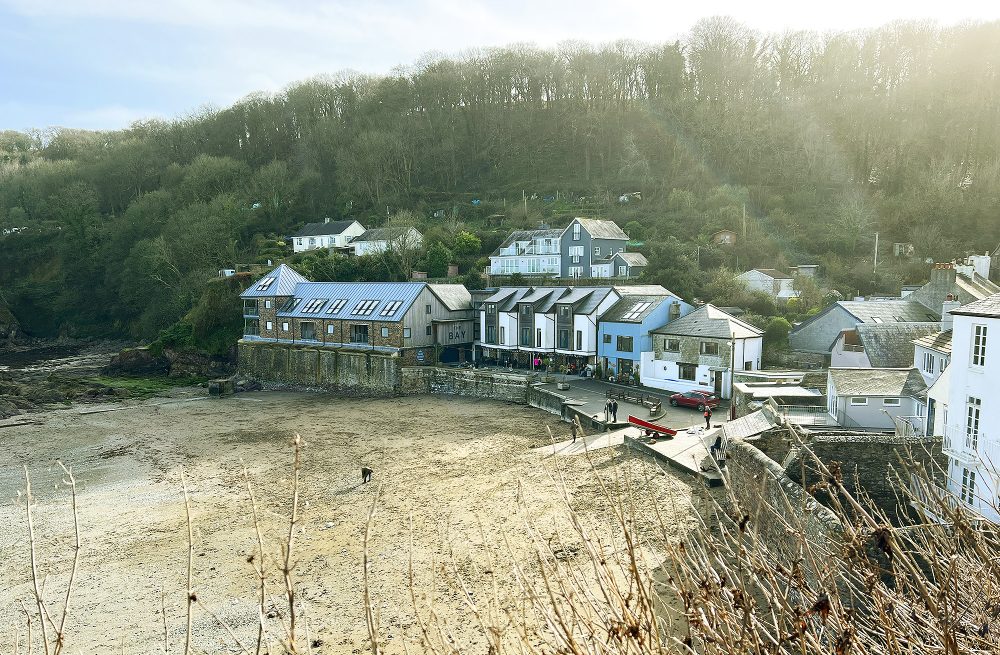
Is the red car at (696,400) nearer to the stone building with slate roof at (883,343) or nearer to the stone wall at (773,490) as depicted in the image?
the stone building with slate roof at (883,343)

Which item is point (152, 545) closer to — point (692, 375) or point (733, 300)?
point (692, 375)

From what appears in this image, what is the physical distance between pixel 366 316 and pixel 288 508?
71.2 feet

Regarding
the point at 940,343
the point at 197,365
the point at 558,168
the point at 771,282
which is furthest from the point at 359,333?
the point at 558,168

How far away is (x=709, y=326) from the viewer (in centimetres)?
3102

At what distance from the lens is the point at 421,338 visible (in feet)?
131

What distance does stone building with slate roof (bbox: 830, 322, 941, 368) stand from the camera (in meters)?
26.4

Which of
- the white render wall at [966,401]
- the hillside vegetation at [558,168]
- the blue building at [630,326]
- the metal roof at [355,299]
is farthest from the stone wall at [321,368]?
the white render wall at [966,401]

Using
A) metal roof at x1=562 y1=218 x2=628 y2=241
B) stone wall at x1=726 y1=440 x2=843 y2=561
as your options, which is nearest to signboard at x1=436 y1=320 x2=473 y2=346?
metal roof at x1=562 y1=218 x2=628 y2=241

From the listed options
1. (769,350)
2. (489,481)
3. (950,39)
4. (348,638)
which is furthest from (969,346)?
(950,39)

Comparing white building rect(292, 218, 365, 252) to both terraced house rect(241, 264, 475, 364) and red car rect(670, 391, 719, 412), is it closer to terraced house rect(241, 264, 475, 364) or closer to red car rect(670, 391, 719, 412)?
terraced house rect(241, 264, 475, 364)

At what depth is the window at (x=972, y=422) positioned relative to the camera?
47.8 ft

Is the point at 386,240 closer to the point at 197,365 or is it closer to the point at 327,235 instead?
the point at 327,235

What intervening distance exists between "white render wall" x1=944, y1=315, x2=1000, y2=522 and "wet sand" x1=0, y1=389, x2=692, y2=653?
22.0ft

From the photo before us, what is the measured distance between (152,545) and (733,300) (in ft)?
109
